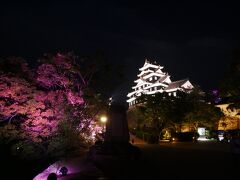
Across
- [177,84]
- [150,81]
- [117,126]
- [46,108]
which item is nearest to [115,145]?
[117,126]

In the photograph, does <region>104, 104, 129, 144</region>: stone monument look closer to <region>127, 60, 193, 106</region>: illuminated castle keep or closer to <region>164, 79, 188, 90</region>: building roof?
<region>164, 79, 188, 90</region>: building roof

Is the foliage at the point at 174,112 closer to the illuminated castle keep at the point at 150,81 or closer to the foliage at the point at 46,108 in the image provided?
the foliage at the point at 46,108

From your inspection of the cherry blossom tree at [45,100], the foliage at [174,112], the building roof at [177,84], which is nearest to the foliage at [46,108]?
the cherry blossom tree at [45,100]

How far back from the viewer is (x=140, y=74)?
335 ft

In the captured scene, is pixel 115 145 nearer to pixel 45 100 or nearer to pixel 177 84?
pixel 45 100

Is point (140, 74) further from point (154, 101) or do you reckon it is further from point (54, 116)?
point (54, 116)

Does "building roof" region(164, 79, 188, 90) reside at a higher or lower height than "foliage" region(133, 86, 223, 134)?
higher

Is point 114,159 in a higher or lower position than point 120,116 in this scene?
lower

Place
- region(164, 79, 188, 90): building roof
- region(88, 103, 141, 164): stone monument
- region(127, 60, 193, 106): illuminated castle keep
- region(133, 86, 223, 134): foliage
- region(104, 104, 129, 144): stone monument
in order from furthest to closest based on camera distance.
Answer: region(127, 60, 193, 106): illuminated castle keep → region(164, 79, 188, 90): building roof → region(133, 86, 223, 134): foliage → region(104, 104, 129, 144): stone monument → region(88, 103, 141, 164): stone monument

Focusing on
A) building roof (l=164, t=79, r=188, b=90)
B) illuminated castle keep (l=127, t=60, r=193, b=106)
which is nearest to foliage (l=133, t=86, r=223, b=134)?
building roof (l=164, t=79, r=188, b=90)

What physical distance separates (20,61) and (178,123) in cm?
2794

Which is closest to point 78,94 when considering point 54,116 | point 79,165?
point 54,116

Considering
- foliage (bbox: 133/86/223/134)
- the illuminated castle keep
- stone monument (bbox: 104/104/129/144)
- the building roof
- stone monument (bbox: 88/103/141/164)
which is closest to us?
stone monument (bbox: 88/103/141/164)

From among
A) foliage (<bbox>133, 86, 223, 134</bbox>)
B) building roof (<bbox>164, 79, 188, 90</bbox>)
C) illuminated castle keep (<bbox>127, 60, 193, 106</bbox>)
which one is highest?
illuminated castle keep (<bbox>127, 60, 193, 106</bbox>)
